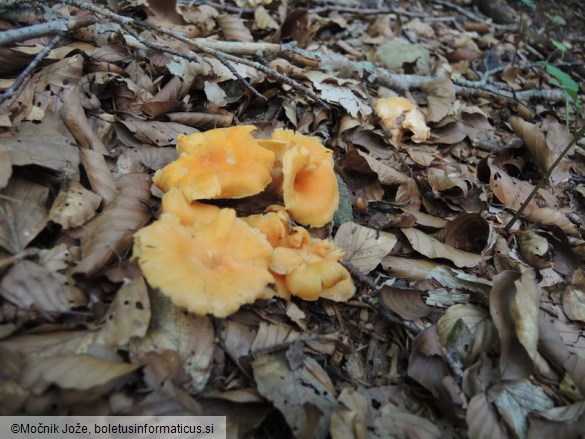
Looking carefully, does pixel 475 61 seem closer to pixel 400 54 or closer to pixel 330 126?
pixel 400 54

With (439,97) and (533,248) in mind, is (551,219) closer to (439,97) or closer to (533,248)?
(533,248)

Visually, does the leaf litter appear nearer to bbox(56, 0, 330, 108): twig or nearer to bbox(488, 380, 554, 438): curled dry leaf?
bbox(488, 380, 554, 438): curled dry leaf

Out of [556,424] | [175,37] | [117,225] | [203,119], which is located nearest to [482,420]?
[556,424]

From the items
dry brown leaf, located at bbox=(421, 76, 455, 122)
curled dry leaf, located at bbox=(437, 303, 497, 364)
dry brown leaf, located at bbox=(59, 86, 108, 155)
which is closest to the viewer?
curled dry leaf, located at bbox=(437, 303, 497, 364)

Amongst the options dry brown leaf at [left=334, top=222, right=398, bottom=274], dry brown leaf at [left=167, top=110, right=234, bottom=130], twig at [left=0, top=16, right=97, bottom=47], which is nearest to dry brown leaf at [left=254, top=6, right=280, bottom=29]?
dry brown leaf at [left=167, top=110, right=234, bottom=130]

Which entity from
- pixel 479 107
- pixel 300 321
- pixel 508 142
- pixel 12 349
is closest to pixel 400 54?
pixel 479 107
